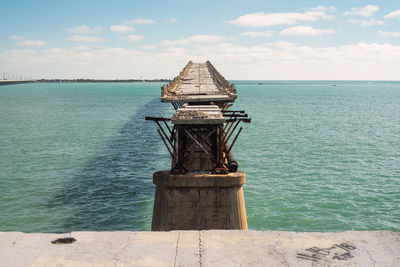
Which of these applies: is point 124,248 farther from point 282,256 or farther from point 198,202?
point 198,202

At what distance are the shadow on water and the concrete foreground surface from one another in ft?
48.1

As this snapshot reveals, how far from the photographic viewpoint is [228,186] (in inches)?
600

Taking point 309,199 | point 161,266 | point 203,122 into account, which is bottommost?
point 309,199

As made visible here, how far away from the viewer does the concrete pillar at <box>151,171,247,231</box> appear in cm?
1518

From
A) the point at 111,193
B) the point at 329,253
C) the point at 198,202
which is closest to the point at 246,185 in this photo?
the point at 111,193

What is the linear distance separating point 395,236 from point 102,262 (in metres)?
4.91

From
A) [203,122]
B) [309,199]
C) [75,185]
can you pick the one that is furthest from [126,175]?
[203,122]

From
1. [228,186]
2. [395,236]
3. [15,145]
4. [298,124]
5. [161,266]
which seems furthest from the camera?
[298,124]

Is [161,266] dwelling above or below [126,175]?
above

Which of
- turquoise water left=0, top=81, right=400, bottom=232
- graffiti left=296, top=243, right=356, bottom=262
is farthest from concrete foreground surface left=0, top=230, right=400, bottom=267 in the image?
turquoise water left=0, top=81, right=400, bottom=232

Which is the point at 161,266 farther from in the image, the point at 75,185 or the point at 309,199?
the point at 75,185

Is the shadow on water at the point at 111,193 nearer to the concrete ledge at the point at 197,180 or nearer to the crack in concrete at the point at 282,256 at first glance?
the concrete ledge at the point at 197,180

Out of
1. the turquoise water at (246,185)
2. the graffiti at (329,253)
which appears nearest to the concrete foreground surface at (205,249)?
the graffiti at (329,253)

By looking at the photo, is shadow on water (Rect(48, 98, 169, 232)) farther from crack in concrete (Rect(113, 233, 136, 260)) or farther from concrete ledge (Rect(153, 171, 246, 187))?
crack in concrete (Rect(113, 233, 136, 260))
